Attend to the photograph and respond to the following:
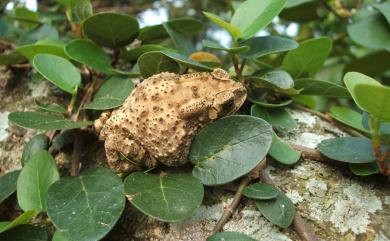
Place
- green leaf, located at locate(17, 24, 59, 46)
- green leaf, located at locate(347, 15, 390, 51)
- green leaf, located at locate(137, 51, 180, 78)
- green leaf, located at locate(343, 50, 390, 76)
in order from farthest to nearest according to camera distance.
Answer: green leaf, located at locate(343, 50, 390, 76)
green leaf, located at locate(17, 24, 59, 46)
green leaf, located at locate(347, 15, 390, 51)
green leaf, located at locate(137, 51, 180, 78)

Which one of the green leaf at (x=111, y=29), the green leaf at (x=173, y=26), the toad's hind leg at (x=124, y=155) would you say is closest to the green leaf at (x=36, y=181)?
the toad's hind leg at (x=124, y=155)

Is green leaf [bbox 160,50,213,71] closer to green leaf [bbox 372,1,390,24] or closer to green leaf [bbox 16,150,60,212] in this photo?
green leaf [bbox 16,150,60,212]

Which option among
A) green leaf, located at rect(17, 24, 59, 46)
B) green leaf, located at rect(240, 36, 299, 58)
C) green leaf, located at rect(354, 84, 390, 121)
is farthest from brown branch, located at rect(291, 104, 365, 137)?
green leaf, located at rect(17, 24, 59, 46)

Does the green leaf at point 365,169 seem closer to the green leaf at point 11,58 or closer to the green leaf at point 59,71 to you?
the green leaf at point 59,71

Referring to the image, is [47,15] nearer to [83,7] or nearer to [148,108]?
[83,7]

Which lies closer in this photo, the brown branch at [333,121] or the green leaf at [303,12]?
the brown branch at [333,121]

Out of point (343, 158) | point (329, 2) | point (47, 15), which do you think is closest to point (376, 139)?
point (343, 158)

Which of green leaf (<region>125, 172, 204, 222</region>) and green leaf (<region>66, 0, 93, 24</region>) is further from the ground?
green leaf (<region>66, 0, 93, 24</region>)
